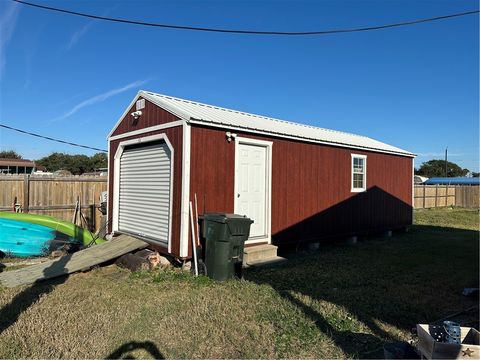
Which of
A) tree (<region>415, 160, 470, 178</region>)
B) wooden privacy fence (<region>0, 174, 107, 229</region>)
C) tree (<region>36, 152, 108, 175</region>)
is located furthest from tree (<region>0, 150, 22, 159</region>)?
tree (<region>415, 160, 470, 178</region>)

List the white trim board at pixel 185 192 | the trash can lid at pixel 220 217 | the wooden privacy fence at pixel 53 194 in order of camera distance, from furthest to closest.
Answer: the wooden privacy fence at pixel 53 194 < the white trim board at pixel 185 192 < the trash can lid at pixel 220 217

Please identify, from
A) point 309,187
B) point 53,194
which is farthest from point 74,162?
point 309,187

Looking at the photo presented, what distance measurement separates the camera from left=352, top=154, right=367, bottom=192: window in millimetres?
12398

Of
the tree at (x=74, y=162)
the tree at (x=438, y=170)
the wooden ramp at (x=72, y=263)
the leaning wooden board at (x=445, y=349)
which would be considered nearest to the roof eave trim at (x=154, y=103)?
the wooden ramp at (x=72, y=263)

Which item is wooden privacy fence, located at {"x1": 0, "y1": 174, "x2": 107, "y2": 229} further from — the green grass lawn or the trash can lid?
the trash can lid

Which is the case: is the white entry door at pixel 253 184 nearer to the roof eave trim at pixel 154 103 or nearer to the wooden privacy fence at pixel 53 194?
the roof eave trim at pixel 154 103

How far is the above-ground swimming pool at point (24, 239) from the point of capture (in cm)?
920

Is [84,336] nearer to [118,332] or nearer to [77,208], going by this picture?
[118,332]

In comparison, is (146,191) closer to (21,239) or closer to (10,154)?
(21,239)

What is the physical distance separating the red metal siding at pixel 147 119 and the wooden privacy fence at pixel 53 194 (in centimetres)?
257

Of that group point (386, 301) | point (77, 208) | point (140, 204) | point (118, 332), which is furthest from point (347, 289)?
point (77, 208)

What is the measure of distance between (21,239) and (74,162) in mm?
53037

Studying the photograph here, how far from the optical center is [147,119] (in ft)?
30.1

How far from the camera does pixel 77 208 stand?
39.5 ft
